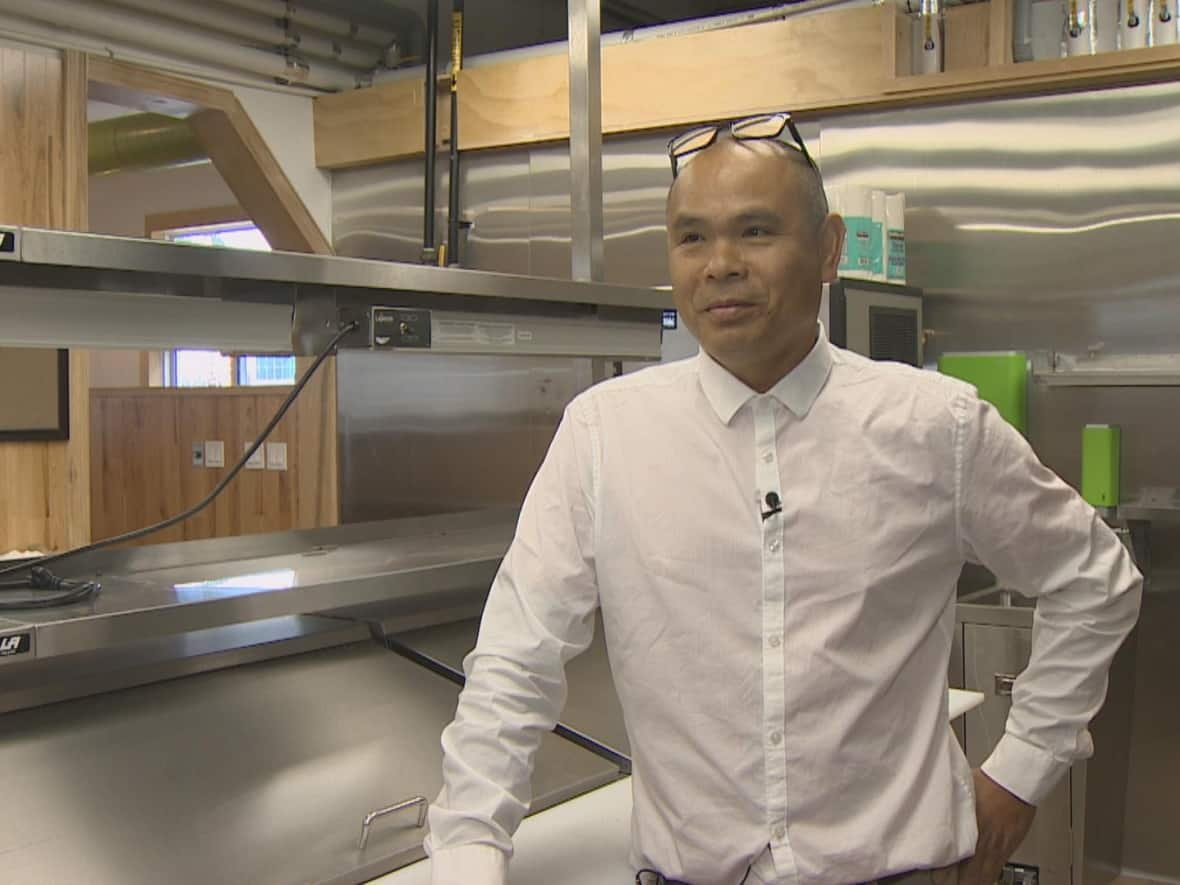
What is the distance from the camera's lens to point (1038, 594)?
1561 millimetres

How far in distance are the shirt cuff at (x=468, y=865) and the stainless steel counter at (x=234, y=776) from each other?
1.09 ft

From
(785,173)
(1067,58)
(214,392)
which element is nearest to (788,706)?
(785,173)

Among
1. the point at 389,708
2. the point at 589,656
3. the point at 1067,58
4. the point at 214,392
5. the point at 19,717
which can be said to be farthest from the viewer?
the point at 214,392

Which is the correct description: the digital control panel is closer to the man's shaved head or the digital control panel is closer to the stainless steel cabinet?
the man's shaved head

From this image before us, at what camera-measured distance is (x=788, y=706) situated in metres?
1.36

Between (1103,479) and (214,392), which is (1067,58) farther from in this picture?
(214,392)

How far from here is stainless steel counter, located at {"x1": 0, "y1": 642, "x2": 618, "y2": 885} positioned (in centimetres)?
151

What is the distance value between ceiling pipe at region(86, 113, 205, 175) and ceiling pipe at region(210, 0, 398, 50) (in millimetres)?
707

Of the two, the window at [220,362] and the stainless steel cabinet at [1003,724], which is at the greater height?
the window at [220,362]

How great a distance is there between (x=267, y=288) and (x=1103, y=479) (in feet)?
7.54

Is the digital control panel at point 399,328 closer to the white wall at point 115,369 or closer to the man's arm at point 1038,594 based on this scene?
the man's arm at point 1038,594

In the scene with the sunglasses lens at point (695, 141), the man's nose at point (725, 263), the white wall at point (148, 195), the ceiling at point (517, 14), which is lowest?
the man's nose at point (725, 263)

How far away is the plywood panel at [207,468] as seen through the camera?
4.72 m

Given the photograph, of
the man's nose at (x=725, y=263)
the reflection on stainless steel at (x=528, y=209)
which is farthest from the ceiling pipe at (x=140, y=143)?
the man's nose at (x=725, y=263)
